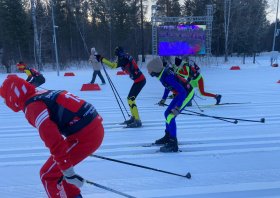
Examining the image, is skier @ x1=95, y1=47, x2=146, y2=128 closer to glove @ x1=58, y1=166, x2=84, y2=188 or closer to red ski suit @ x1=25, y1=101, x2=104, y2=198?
red ski suit @ x1=25, y1=101, x2=104, y2=198

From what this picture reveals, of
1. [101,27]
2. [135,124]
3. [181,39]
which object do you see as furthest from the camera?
[101,27]

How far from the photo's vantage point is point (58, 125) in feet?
6.91

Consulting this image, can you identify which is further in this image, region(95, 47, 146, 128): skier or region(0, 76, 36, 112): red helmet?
region(95, 47, 146, 128): skier

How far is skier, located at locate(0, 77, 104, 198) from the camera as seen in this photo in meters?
1.85

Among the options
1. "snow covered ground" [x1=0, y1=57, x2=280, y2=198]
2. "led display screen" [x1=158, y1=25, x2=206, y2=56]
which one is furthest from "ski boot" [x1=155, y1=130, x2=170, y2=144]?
"led display screen" [x1=158, y1=25, x2=206, y2=56]

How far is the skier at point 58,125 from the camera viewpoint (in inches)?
72.8

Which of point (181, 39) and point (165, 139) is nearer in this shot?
point (165, 139)

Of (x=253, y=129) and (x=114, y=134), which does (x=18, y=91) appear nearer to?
(x=114, y=134)

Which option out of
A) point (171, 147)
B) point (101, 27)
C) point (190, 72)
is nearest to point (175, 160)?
point (171, 147)

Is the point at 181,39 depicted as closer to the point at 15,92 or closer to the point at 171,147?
the point at 171,147

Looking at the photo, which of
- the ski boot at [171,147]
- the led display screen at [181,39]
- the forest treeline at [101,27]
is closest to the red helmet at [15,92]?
the ski boot at [171,147]

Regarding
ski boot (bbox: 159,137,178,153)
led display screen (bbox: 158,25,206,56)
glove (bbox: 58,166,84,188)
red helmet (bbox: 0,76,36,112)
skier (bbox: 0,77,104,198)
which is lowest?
ski boot (bbox: 159,137,178,153)

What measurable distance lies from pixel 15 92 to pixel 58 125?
484mm

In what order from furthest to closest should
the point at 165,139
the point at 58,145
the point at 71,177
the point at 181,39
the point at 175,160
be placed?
the point at 181,39 → the point at 165,139 → the point at 175,160 → the point at 71,177 → the point at 58,145
